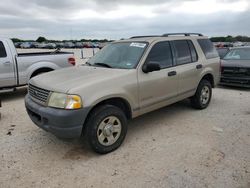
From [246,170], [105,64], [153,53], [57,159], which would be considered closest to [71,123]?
[57,159]

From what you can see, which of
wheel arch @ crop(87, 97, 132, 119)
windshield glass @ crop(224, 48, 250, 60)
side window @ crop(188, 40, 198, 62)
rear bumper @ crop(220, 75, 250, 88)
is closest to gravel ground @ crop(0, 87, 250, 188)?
wheel arch @ crop(87, 97, 132, 119)

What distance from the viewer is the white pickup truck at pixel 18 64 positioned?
711 cm

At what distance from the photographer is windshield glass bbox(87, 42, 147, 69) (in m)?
4.46

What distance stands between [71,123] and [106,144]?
2.40 feet

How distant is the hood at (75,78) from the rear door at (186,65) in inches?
60.1

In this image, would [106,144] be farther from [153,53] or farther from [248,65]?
[248,65]

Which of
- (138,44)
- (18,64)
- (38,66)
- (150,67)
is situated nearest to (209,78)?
(138,44)

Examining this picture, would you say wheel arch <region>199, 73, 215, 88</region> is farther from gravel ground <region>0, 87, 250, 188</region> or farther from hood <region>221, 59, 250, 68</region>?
hood <region>221, 59, 250, 68</region>

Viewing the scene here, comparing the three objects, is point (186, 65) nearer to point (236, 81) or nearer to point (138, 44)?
point (138, 44)

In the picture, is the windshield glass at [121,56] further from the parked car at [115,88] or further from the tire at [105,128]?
the tire at [105,128]

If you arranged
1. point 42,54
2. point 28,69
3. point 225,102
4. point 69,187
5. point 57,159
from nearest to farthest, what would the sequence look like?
point 69,187, point 57,159, point 225,102, point 28,69, point 42,54

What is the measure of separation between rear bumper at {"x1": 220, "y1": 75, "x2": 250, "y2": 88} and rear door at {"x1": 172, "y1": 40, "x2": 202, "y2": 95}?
11.5 feet

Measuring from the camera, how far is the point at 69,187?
10.0 feet

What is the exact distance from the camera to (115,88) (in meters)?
3.87
